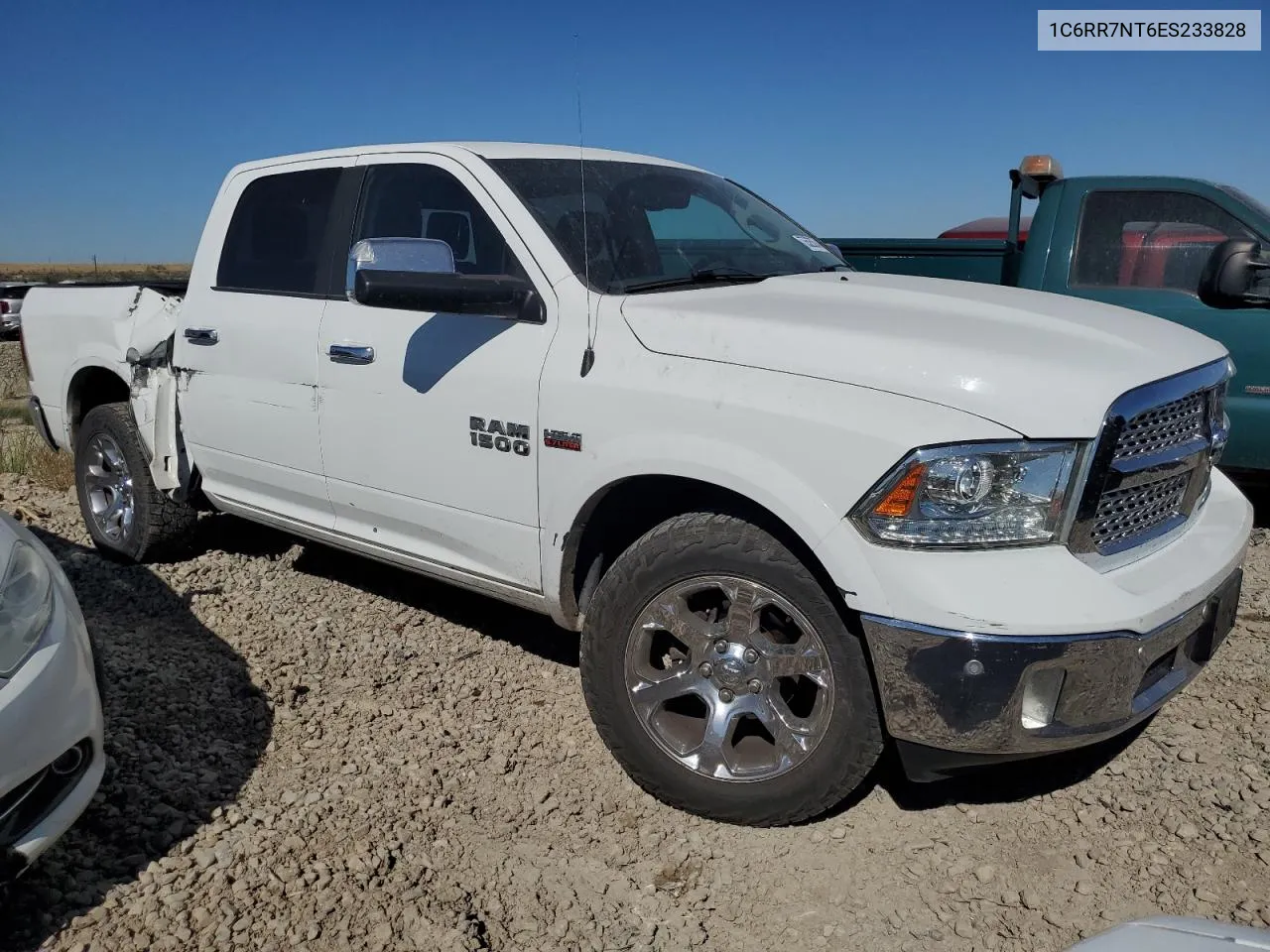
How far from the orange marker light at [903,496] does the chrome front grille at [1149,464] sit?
40 cm

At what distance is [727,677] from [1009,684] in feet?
2.58

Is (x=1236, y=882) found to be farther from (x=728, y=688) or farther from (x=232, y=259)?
(x=232, y=259)

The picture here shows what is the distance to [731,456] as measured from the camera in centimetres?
279

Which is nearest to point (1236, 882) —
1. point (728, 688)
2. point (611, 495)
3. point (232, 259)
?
point (728, 688)

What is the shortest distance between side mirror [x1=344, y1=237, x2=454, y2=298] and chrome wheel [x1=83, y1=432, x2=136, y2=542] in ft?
7.63

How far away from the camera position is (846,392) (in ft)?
8.70

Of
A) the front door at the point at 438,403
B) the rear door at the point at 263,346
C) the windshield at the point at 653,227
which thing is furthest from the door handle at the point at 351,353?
the windshield at the point at 653,227

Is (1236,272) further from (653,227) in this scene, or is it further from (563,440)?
(563,440)

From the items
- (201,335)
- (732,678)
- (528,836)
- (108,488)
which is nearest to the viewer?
(732,678)

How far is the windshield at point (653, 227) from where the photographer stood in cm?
347

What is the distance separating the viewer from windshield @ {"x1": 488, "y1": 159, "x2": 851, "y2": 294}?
3.47 meters

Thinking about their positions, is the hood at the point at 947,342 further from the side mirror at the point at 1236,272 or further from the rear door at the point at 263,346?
the side mirror at the point at 1236,272

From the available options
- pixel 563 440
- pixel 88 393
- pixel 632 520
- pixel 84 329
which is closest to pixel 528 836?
pixel 632 520

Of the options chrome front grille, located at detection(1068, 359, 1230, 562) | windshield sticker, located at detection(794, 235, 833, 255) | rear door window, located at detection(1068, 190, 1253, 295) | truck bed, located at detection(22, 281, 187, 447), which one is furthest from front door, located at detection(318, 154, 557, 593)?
rear door window, located at detection(1068, 190, 1253, 295)
